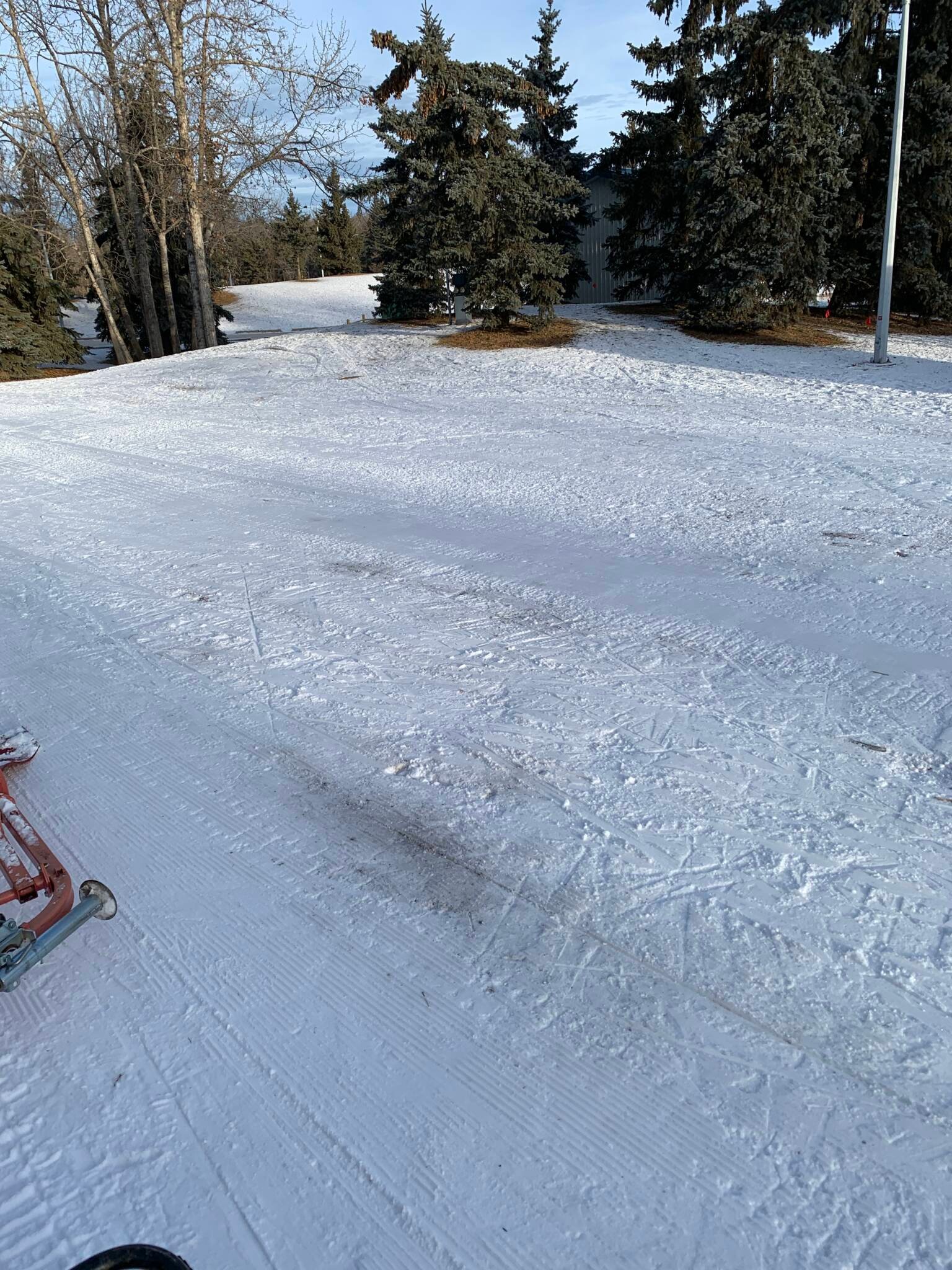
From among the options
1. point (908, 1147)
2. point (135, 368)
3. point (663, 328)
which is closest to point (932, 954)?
point (908, 1147)

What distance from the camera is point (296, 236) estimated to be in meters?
56.8

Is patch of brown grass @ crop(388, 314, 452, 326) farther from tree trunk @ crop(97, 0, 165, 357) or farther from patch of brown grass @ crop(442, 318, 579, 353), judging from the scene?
tree trunk @ crop(97, 0, 165, 357)

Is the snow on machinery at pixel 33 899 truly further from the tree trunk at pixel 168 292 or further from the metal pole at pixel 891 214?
the tree trunk at pixel 168 292

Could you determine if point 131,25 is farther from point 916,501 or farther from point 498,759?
point 498,759

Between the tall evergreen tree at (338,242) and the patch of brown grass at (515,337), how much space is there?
142 feet

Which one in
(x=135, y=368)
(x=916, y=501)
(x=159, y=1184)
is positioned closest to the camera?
(x=159, y=1184)

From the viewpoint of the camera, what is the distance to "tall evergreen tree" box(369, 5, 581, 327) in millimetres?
15555

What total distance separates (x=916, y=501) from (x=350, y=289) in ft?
150

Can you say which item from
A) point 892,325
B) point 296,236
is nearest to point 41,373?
point 892,325

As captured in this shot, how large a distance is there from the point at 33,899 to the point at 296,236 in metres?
62.1

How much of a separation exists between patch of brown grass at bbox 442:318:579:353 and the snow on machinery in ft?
49.4

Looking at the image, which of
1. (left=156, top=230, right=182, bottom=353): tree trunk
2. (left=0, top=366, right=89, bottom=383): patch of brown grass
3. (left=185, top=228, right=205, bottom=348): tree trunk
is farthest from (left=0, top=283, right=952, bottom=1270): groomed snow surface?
(left=156, top=230, right=182, bottom=353): tree trunk

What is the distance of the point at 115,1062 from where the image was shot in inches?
91.8

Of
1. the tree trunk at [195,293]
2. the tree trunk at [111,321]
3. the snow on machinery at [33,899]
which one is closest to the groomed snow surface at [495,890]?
the snow on machinery at [33,899]
